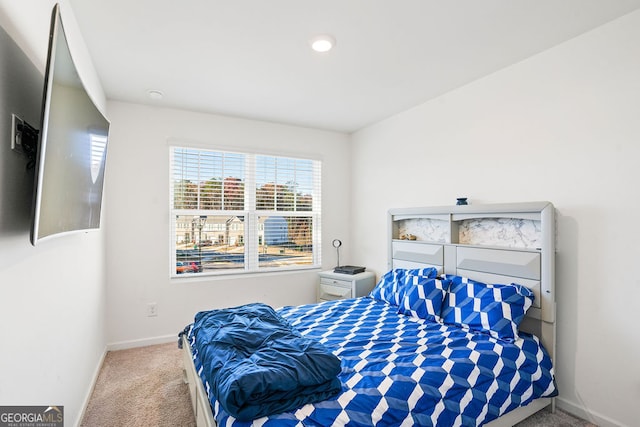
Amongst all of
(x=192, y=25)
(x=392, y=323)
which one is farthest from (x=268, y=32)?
(x=392, y=323)

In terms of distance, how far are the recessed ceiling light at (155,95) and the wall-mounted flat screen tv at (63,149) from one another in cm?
143

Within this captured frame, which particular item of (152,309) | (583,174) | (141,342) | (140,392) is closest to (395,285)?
(583,174)

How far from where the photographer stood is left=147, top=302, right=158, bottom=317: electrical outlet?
3.53 metres

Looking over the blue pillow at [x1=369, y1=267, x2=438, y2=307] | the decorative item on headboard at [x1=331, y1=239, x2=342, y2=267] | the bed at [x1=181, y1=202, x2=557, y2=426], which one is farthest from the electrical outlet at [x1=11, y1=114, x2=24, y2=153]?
the decorative item on headboard at [x1=331, y1=239, x2=342, y2=267]

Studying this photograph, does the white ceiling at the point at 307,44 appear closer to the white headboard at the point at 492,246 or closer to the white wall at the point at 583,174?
the white wall at the point at 583,174

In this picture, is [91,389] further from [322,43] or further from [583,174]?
[583,174]

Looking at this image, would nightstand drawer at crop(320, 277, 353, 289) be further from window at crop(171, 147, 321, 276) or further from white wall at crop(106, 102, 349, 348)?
white wall at crop(106, 102, 349, 348)

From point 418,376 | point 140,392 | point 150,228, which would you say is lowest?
point 140,392

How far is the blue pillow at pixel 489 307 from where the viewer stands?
7.36 ft

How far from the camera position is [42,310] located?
153cm

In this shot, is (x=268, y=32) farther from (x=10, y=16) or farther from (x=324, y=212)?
(x=324, y=212)

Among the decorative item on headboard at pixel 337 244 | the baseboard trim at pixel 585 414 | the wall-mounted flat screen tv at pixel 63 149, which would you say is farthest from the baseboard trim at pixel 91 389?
the baseboard trim at pixel 585 414

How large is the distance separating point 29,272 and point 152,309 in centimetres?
236

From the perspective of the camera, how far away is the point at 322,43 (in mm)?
2318
